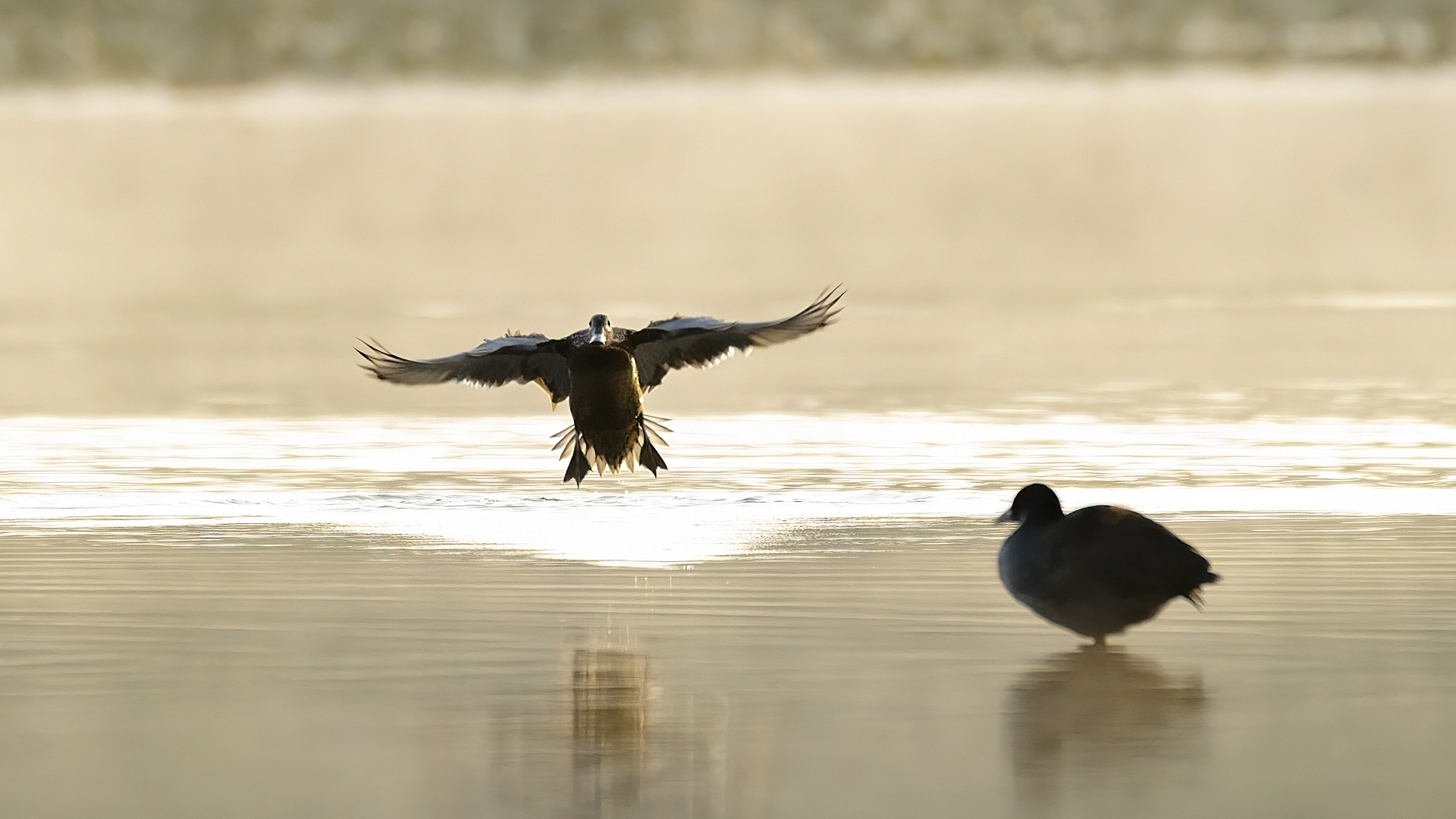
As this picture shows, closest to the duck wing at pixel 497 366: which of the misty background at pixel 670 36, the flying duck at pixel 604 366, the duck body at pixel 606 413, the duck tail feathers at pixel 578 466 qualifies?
the flying duck at pixel 604 366

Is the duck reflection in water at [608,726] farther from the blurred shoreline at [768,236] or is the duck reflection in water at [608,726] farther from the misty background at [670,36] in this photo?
the misty background at [670,36]

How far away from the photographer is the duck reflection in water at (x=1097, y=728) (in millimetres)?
6656

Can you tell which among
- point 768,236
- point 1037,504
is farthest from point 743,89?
point 1037,504

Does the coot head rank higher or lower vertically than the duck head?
lower

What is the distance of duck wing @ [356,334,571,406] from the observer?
1189 centimetres

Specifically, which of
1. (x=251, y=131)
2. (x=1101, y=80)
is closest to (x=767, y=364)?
(x=251, y=131)

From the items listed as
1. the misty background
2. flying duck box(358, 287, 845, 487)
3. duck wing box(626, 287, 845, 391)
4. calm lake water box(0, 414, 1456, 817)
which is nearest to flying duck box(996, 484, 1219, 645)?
calm lake water box(0, 414, 1456, 817)

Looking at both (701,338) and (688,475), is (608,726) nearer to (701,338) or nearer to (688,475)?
(701,338)

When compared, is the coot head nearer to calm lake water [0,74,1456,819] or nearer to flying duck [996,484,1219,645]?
flying duck [996,484,1219,645]

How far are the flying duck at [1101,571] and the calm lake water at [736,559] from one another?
0.50 feet

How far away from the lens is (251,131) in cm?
4866

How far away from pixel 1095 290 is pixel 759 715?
2354 cm

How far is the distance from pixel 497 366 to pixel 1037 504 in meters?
3.77

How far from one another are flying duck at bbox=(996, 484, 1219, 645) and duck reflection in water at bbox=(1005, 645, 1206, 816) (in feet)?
0.46
